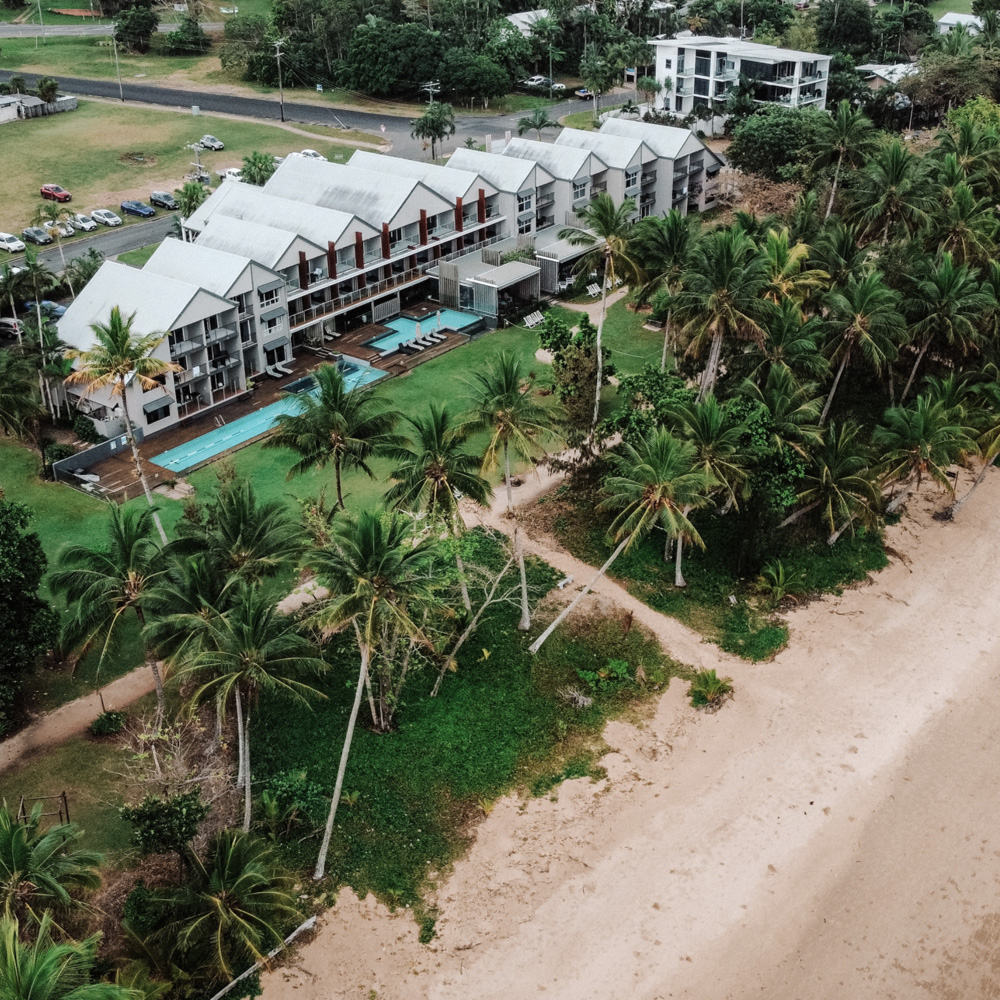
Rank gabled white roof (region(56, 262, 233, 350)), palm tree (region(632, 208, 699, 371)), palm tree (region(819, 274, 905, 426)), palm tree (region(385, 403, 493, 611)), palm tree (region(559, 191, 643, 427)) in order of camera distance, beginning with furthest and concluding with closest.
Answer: gabled white roof (region(56, 262, 233, 350))
palm tree (region(632, 208, 699, 371))
palm tree (region(559, 191, 643, 427))
palm tree (region(819, 274, 905, 426))
palm tree (region(385, 403, 493, 611))

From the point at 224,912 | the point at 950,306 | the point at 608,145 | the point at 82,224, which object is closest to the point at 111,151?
the point at 82,224

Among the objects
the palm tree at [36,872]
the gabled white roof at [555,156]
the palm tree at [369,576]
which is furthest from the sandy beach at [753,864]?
the gabled white roof at [555,156]

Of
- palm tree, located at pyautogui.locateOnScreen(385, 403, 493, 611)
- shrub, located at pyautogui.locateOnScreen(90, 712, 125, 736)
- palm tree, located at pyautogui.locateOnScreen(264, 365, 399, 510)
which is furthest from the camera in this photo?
palm tree, located at pyautogui.locateOnScreen(264, 365, 399, 510)

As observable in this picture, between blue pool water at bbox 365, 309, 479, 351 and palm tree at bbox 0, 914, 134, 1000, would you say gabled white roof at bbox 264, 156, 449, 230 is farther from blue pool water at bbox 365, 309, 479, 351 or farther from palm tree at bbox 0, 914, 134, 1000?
palm tree at bbox 0, 914, 134, 1000

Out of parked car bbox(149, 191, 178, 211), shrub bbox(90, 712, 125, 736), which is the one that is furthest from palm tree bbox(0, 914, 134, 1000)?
parked car bbox(149, 191, 178, 211)

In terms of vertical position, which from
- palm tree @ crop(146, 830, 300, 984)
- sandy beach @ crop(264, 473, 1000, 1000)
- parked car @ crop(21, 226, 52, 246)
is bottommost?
sandy beach @ crop(264, 473, 1000, 1000)

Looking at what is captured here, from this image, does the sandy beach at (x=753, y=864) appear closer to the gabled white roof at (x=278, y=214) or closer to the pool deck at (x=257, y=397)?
the pool deck at (x=257, y=397)
